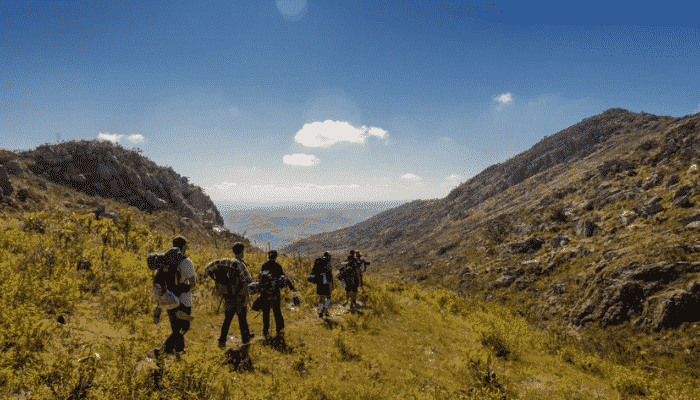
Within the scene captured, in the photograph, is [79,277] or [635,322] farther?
[635,322]

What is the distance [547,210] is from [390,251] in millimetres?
49623

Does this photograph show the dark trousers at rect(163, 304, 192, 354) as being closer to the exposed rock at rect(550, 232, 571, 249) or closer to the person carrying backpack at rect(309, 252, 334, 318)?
the person carrying backpack at rect(309, 252, 334, 318)

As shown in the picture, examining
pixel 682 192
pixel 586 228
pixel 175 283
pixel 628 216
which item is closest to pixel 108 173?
pixel 175 283

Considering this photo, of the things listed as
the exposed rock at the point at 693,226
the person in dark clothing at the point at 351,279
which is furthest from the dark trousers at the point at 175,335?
the exposed rock at the point at 693,226

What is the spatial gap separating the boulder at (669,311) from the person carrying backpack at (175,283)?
22.3m

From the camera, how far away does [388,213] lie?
153375mm

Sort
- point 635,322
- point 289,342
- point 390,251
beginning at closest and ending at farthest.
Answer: point 289,342 < point 635,322 < point 390,251

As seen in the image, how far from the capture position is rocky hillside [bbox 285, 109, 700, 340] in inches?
692

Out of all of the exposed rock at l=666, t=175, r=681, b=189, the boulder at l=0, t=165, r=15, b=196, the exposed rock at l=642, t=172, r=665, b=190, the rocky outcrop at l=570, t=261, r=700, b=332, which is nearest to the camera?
the rocky outcrop at l=570, t=261, r=700, b=332

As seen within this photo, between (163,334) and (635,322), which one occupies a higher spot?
(163,334)

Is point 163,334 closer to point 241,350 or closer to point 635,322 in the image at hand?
point 241,350

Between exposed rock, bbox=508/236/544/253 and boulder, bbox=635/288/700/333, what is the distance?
20.4 meters

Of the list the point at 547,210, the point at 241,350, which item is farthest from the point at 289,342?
the point at 547,210

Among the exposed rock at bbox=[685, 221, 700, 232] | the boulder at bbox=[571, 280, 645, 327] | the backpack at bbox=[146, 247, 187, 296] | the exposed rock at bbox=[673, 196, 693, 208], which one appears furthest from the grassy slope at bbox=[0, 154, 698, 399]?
the exposed rock at bbox=[673, 196, 693, 208]
